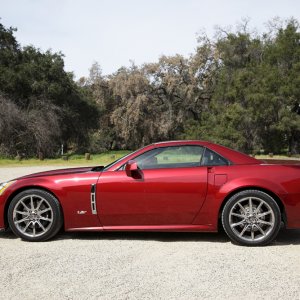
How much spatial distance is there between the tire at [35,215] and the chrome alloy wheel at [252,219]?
7.36ft

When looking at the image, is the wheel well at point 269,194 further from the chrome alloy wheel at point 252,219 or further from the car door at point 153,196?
the car door at point 153,196

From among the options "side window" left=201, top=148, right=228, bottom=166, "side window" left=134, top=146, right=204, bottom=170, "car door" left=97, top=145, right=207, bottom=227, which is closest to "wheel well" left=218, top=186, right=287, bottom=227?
"car door" left=97, top=145, right=207, bottom=227

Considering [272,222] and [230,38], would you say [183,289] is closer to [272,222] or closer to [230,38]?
[272,222]

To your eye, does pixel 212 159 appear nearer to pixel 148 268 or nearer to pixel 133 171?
pixel 133 171

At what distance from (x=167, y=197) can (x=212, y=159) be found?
2.55ft

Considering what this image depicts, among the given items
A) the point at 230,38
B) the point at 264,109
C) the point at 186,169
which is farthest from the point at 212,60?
the point at 186,169

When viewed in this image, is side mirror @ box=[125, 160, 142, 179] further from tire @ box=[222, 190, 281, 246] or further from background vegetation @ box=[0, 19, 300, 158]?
background vegetation @ box=[0, 19, 300, 158]

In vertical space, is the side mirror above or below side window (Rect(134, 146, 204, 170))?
below

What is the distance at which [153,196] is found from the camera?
5250 millimetres

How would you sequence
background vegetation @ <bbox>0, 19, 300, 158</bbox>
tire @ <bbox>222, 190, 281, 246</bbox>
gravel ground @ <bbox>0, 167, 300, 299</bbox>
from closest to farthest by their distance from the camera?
gravel ground @ <bbox>0, 167, 300, 299</bbox>
tire @ <bbox>222, 190, 281, 246</bbox>
background vegetation @ <bbox>0, 19, 300, 158</bbox>

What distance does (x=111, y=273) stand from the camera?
412 cm

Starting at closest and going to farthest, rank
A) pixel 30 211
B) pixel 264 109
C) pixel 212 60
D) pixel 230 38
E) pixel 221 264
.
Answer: pixel 221 264, pixel 30 211, pixel 264 109, pixel 230 38, pixel 212 60

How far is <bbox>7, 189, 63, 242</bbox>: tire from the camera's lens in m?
5.43

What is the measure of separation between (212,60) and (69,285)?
161 feet
